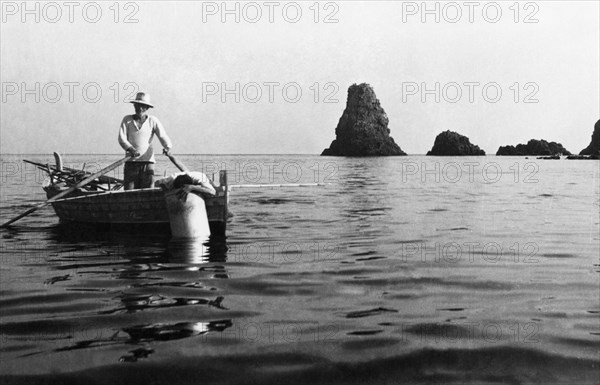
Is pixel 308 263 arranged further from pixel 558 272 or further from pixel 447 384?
pixel 447 384

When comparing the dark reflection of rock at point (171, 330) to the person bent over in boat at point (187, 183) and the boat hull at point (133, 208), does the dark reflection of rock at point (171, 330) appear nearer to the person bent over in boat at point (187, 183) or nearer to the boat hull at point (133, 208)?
the person bent over in boat at point (187, 183)

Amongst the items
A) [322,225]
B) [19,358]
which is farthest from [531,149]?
[19,358]

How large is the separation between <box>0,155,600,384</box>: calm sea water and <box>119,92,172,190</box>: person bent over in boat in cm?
159

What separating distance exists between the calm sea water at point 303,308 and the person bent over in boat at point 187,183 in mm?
1027

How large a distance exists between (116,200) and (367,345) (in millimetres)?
9359

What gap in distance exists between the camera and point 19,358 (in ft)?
15.7

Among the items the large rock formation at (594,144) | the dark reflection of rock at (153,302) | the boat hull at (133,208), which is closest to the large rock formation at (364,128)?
the large rock formation at (594,144)

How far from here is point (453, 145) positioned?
532 feet

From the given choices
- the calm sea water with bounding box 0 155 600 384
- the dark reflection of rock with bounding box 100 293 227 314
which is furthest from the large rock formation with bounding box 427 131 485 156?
the dark reflection of rock with bounding box 100 293 227 314

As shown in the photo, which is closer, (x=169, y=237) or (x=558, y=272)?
(x=558, y=272)

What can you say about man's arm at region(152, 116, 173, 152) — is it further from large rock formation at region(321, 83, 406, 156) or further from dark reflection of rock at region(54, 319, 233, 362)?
large rock formation at region(321, 83, 406, 156)

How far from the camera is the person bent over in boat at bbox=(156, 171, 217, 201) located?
11531mm

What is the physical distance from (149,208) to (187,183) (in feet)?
5.55

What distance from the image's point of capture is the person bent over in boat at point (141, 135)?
483 inches
